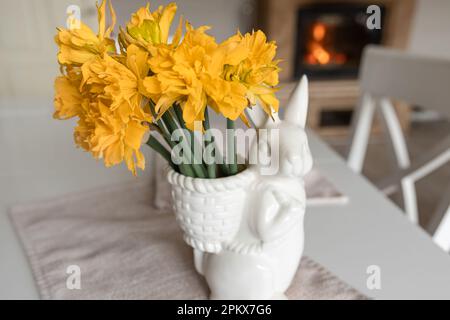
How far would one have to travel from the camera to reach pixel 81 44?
41 cm

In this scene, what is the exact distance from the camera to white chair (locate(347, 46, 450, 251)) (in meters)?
0.94

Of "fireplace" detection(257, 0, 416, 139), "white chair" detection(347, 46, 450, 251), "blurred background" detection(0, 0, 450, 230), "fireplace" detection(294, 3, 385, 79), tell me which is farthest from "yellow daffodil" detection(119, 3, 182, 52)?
"fireplace" detection(294, 3, 385, 79)

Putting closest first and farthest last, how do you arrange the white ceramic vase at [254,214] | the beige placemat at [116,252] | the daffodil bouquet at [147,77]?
the daffodil bouquet at [147,77] < the white ceramic vase at [254,214] < the beige placemat at [116,252]

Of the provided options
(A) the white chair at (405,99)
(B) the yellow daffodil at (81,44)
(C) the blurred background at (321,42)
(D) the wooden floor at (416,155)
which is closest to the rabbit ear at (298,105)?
(B) the yellow daffodil at (81,44)

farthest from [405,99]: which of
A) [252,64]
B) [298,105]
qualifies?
[252,64]

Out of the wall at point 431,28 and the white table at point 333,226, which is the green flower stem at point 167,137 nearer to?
the white table at point 333,226

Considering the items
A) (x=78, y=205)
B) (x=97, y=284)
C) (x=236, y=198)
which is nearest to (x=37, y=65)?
(x=78, y=205)

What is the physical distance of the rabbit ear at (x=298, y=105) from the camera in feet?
1.67

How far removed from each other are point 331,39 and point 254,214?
8.57 feet

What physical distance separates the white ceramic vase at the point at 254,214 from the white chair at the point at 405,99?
0.46 m

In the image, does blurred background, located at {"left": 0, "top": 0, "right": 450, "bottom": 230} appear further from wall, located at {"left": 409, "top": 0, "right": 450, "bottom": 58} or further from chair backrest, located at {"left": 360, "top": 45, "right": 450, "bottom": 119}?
chair backrest, located at {"left": 360, "top": 45, "right": 450, "bottom": 119}

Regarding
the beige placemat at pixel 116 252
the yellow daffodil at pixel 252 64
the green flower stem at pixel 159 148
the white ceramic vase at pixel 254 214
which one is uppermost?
the yellow daffodil at pixel 252 64

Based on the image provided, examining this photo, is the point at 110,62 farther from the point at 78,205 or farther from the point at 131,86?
the point at 78,205
